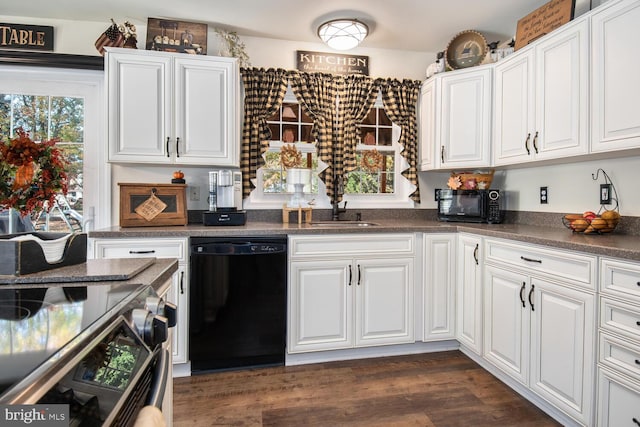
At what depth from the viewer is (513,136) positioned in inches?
99.9

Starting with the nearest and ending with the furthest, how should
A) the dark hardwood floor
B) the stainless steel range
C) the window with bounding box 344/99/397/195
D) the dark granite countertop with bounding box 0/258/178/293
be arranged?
the stainless steel range < the dark granite countertop with bounding box 0/258/178/293 < the dark hardwood floor < the window with bounding box 344/99/397/195

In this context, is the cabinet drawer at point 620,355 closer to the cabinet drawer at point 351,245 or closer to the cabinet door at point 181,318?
the cabinet drawer at point 351,245

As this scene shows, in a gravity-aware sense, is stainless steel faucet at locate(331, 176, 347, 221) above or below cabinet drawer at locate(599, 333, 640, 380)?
above

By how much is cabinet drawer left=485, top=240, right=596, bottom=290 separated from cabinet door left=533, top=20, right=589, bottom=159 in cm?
62

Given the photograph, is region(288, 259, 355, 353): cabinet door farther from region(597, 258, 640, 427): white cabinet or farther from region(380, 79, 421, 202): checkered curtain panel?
region(597, 258, 640, 427): white cabinet

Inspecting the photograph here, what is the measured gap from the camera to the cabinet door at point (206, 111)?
2609 millimetres

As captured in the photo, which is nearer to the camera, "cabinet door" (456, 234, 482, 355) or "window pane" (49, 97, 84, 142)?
"cabinet door" (456, 234, 482, 355)

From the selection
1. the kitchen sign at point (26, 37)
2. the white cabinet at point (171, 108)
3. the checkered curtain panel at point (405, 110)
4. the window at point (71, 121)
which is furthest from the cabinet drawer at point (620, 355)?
the kitchen sign at point (26, 37)

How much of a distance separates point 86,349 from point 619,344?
1909 mm

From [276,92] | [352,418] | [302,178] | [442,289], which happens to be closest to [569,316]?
[442,289]

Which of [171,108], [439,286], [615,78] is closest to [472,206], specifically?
[439,286]

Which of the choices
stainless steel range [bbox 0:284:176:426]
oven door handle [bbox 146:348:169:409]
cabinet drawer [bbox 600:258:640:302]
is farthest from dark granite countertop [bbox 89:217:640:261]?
Answer: oven door handle [bbox 146:348:169:409]

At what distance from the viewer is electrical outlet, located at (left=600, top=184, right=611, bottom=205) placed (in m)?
2.20

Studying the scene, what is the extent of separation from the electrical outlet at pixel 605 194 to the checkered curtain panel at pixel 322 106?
5.89ft
